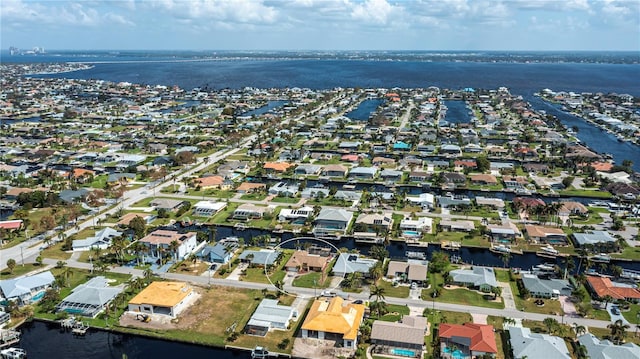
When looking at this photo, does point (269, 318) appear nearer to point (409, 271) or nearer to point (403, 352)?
point (403, 352)

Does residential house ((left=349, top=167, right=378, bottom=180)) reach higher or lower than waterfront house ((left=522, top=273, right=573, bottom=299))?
higher

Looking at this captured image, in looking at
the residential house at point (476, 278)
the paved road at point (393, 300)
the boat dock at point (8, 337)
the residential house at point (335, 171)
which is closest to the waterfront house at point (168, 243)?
the paved road at point (393, 300)

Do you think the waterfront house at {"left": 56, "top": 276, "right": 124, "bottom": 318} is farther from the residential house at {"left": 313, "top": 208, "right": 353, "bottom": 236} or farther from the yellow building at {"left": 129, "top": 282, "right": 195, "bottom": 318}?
the residential house at {"left": 313, "top": 208, "right": 353, "bottom": 236}

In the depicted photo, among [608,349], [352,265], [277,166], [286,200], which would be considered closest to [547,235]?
[608,349]

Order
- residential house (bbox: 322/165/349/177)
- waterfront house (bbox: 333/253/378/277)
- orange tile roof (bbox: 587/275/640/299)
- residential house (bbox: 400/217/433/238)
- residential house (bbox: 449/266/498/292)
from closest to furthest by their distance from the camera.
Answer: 1. orange tile roof (bbox: 587/275/640/299)
2. residential house (bbox: 449/266/498/292)
3. waterfront house (bbox: 333/253/378/277)
4. residential house (bbox: 400/217/433/238)
5. residential house (bbox: 322/165/349/177)

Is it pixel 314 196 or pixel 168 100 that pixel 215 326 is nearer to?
pixel 314 196

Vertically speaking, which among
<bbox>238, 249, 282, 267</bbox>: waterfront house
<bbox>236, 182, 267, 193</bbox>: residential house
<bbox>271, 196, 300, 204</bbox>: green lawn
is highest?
<bbox>236, 182, 267, 193</bbox>: residential house

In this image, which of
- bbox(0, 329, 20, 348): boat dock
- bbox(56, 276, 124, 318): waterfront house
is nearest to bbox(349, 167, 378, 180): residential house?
bbox(56, 276, 124, 318): waterfront house
